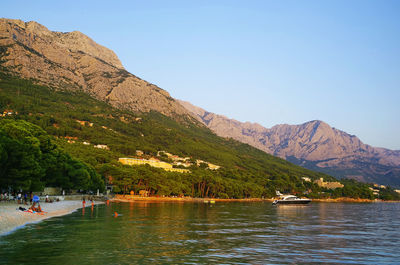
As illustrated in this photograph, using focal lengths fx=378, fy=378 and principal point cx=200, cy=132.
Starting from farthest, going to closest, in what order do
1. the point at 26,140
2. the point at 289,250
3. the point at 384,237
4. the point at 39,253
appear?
the point at 26,140 < the point at 384,237 < the point at 289,250 < the point at 39,253

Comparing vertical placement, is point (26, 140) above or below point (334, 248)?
above

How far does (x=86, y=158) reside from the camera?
164000 millimetres

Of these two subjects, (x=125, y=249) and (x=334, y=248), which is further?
(x=334, y=248)

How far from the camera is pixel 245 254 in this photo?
33.7 meters

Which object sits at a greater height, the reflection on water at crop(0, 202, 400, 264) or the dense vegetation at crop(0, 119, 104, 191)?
the dense vegetation at crop(0, 119, 104, 191)

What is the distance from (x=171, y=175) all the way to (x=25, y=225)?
141697 millimetres

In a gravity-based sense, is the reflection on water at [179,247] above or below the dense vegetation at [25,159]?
below

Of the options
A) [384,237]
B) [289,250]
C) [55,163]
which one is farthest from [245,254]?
[55,163]

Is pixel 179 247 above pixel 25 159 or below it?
below

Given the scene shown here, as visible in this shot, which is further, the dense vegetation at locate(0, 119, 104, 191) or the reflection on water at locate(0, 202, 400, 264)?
the dense vegetation at locate(0, 119, 104, 191)

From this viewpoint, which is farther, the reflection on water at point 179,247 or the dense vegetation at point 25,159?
the dense vegetation at point 25,159

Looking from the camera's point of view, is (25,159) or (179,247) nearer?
(179,247)

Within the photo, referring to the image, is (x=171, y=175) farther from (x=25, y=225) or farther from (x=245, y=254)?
(x=245, y=254)

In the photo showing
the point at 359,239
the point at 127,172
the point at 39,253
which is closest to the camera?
the point at 39,253
